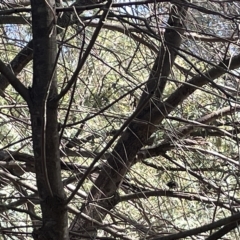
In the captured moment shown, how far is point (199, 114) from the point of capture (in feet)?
8.63

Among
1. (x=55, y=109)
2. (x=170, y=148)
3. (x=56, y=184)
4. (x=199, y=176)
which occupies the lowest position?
(x=56, y=184)

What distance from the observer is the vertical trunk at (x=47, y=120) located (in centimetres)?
137

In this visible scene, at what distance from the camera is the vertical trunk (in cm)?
137

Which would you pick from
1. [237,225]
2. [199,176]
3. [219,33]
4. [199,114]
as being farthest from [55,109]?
[199,114]

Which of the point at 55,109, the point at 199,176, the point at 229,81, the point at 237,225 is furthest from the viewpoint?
the point at 229,81

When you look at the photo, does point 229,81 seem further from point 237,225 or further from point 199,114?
point 237,225

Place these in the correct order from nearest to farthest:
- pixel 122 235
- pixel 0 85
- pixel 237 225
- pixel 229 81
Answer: pixel 237 225 < pixel 122 235 < pixel 229 81 < pixel 0 85

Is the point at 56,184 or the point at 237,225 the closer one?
the point at 237,225

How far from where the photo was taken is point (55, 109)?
137cm

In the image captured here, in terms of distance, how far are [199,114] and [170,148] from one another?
321 mm

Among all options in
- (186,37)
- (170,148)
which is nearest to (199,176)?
(170,148)

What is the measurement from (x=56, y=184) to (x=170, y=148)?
1.08 meters

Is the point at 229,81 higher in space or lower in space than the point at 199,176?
higher

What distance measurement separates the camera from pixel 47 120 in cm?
137
